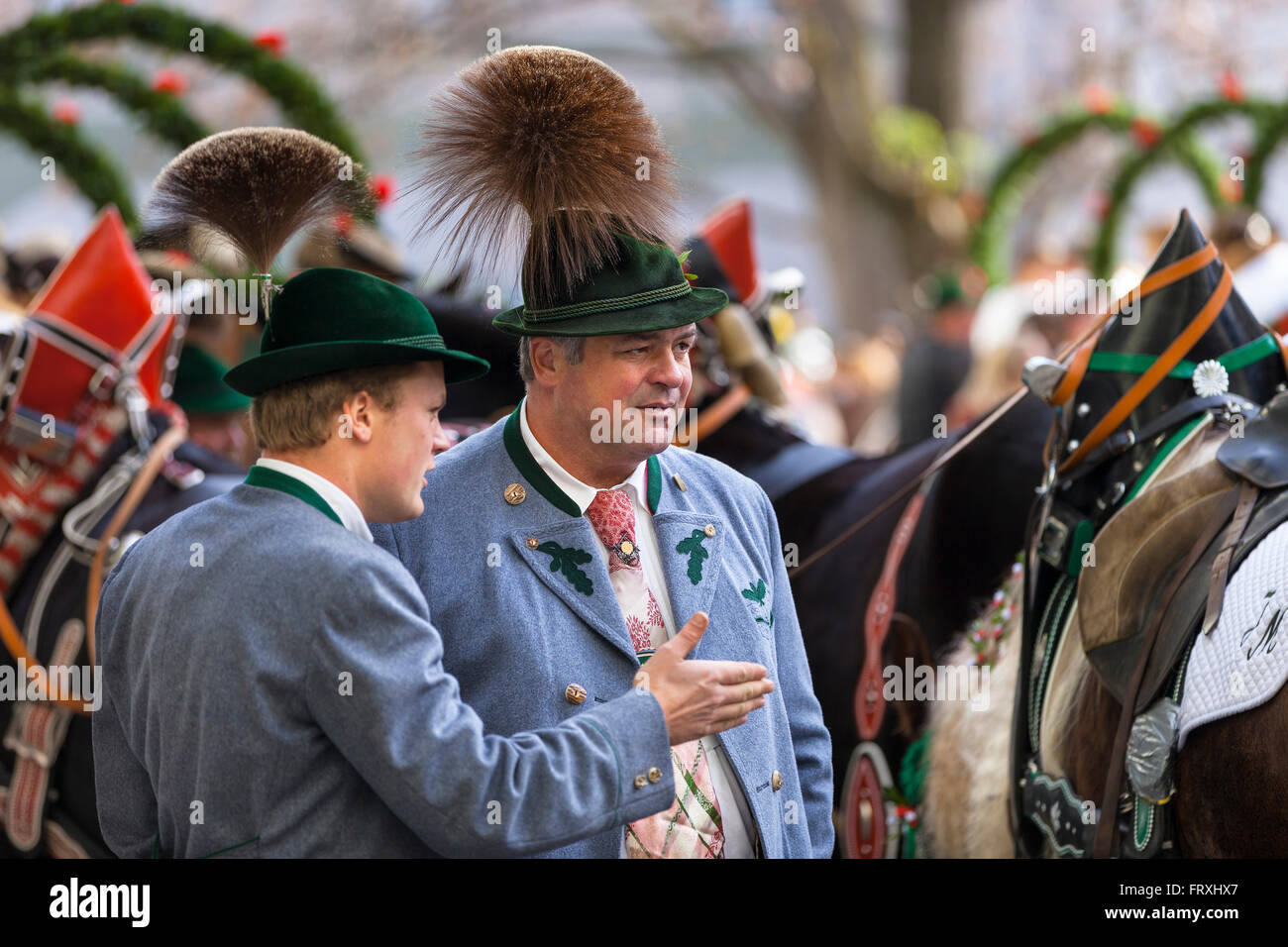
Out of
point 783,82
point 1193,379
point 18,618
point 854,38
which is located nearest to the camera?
point 1193,379

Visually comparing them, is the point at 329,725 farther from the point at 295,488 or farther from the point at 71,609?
the point at 71,609

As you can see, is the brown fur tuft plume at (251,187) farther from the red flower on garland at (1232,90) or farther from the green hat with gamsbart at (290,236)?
the red flower on garland at (1232,90)

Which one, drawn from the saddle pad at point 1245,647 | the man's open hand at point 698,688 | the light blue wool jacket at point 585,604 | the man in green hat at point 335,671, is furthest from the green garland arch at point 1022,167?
the man in green hat at point 335,671

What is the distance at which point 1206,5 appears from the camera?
17172 millimetres

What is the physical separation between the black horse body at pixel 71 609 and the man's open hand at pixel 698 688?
2.39 m

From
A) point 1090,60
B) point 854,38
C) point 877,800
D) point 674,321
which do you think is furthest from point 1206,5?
point 674,321

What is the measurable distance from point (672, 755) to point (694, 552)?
0.34m

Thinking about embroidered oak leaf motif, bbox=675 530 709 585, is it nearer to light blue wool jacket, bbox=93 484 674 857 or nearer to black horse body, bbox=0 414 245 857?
light blue wool jacket, bbox=93 484 674 857

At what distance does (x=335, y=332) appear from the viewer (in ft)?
6.38

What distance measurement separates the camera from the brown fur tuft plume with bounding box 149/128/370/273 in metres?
2.15
